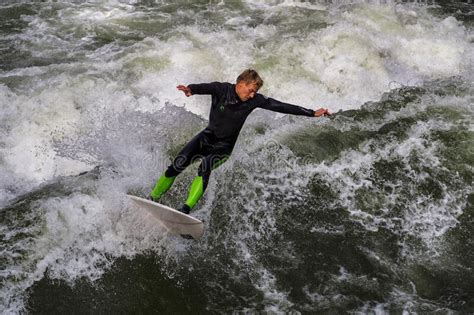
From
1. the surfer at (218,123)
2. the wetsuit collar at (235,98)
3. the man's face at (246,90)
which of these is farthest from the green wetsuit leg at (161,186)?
the man's face at (246,90)

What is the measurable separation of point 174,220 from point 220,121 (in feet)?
3.77

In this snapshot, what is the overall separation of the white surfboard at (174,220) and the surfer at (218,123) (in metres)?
0.17

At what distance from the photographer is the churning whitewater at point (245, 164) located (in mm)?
4762

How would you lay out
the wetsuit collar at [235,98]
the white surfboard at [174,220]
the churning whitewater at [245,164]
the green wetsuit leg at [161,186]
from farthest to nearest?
the green wetsuit leg at [161,186], the wetsuit collar at [235,98], the white surfboard at [174,220], the churning whitewater at [245,164]

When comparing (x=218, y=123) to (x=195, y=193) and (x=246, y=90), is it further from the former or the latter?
(x=195, y=193)

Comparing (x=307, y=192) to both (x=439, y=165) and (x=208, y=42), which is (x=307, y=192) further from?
(x=208, y=42)

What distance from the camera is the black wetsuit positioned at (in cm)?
524

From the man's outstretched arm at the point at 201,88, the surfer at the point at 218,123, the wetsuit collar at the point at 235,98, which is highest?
the man's outstretched arm at the point at 201,88

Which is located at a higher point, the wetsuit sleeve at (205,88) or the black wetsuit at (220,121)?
the wetsuit sleeve at (205,88)

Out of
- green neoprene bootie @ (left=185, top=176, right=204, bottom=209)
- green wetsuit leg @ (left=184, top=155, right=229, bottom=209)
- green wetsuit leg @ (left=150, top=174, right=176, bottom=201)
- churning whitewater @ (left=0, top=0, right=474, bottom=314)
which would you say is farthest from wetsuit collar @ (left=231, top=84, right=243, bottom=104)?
churning whitewater @ (left=0, top=0, right=474, bottom=314)

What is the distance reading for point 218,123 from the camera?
5320mm

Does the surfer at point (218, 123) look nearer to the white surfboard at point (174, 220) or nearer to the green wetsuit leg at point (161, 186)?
the green wetsuit leg at point (161, 186)

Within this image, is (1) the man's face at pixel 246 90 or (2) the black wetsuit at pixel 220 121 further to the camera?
(2) the black wetsuit at pixel 220 121

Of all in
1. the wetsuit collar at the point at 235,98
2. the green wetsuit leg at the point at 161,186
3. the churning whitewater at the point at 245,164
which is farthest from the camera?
the green wetsuit leg at the point at 161,186
